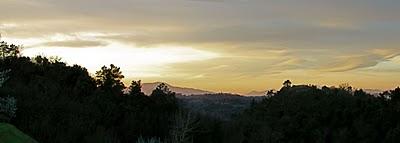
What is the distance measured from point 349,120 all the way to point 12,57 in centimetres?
2912

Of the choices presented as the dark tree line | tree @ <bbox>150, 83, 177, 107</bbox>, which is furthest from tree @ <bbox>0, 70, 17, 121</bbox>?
tree @ <bbox>150, 83, 177, 107</bbox>

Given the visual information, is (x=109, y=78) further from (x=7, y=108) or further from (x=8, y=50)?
(x=7, y=108)

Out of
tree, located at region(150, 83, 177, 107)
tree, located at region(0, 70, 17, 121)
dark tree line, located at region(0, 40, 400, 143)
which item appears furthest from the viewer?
tree, located at region(150, 83, 177, 107)

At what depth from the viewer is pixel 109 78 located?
46875mm

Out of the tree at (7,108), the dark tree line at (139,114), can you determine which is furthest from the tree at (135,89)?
the tree at (7,108)

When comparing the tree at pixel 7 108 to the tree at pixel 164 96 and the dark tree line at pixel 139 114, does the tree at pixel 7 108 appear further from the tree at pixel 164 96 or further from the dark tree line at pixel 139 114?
the tree at pixel 164 96

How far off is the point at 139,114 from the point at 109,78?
28.5 feet

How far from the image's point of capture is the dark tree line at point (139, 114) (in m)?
31.2

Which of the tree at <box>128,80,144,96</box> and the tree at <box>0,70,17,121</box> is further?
the tree at <box>128,80,144,96</box>

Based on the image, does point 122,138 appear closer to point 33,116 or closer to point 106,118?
point 106,118

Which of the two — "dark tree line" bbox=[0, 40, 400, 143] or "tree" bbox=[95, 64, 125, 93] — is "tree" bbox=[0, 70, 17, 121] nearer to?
"dark tree line" bbox=[0, 40, 400, 143]

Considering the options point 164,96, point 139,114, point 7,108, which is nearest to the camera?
point 7,108

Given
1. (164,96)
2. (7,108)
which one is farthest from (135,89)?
(7,108)

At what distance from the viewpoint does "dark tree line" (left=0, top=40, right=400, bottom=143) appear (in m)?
31.2
